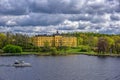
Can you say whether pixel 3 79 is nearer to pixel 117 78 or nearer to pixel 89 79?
pixel 89 79

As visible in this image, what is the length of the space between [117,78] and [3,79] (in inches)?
1113

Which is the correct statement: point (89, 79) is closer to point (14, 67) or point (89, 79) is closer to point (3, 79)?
point (3, 79)

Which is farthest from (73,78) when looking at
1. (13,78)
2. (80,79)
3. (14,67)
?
(14,67)

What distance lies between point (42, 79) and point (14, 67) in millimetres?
38694

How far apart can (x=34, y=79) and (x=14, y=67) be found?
38136mm

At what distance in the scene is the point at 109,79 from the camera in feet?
287

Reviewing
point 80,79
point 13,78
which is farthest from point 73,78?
point 13,78

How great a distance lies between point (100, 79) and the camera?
87750 millimetres

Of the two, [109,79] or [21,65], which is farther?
[21,65]

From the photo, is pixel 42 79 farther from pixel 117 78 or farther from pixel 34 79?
pixel 117 78

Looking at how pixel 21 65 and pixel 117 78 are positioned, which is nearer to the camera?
pixel 117 78

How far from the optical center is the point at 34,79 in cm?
8856

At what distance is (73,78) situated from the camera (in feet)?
295

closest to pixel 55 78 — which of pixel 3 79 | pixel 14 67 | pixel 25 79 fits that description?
pixel 25 79
